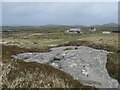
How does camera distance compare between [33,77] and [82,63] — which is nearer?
[33,77]

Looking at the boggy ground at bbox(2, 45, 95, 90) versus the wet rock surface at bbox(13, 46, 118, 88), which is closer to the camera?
the boggy ground at bbox(2, 45, 95, 90)

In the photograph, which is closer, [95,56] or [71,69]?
[71,69]

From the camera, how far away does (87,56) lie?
20891 millimetres

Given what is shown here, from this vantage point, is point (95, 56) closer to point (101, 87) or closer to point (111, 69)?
point (111, 69)

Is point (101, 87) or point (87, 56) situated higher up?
point (87, 56)

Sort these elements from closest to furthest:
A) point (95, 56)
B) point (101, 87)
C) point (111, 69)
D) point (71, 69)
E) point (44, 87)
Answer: point (44, 87)
point (101, 87)
point (71, 69)
point (111, 69)
point (95, 56)

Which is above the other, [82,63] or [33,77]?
[82,63]

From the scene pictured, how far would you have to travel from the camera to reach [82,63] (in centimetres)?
1942

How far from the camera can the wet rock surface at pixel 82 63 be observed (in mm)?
17281

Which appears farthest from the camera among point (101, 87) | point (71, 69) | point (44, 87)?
point (71, 69)

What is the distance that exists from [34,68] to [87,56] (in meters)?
5.26

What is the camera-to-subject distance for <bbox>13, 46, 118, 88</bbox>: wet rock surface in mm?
17281

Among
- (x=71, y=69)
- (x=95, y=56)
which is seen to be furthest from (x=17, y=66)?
(x=95, y=56)

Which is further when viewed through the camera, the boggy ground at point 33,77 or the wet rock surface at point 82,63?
the wet rock surface at point 82,63
